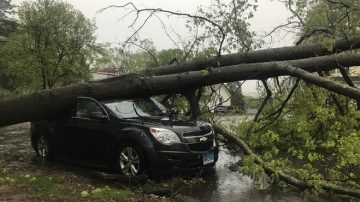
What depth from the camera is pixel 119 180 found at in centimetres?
806

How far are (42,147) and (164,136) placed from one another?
13.3ft

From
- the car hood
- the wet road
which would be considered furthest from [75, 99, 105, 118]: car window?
the wet road

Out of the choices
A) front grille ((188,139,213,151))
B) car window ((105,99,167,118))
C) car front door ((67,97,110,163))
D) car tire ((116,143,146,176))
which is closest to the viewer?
car tire ((116,143,146,176))

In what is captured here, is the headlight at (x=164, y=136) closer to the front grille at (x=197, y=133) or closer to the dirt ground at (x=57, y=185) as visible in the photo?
the front grille at (x=197, y=133)

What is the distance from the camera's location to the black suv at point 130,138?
802 centimetres

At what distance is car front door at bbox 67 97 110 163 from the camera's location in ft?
29.3

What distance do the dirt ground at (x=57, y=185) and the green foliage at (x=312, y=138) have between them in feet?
6.89

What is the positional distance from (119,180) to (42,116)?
11.5 ft

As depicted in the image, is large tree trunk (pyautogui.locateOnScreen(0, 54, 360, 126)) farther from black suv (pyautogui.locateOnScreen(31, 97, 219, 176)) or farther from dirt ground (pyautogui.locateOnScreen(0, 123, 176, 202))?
dirt ground (pyautogui.locateOnScreen(0, 123, 176, 202))

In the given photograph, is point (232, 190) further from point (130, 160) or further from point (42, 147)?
point (42, 147)

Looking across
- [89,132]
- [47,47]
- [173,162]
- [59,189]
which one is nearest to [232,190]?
[173,162]

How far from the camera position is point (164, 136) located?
805 cm

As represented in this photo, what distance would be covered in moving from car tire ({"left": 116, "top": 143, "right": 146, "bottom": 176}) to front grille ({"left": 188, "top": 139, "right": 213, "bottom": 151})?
89cm

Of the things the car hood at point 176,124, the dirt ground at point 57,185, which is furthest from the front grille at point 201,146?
the dirt ground at point 57,185
